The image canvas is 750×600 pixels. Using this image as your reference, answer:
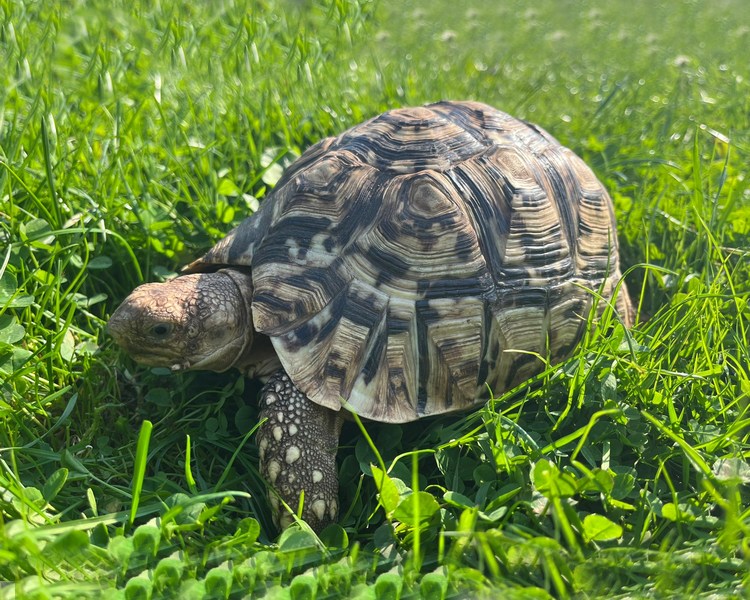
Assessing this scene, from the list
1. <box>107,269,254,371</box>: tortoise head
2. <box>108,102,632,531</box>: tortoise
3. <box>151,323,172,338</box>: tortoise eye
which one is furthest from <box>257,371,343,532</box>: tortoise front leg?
<box>151,323,172,338</box>: tortoise eye

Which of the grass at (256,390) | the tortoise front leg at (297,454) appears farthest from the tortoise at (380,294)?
the grass at (256,390)

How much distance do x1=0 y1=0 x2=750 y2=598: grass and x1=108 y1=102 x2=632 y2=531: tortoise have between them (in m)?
0.15

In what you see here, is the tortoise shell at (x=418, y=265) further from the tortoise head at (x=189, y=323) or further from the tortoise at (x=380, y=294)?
the tortoise head at (x=189, y=323)

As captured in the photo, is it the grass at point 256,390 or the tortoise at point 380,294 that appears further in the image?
the tortoise at point 380,294

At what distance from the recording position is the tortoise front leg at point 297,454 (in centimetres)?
211

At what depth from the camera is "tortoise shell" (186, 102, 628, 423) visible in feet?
7.45

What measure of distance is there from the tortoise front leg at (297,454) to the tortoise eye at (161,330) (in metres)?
0.38

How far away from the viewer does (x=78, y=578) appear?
5.36 feet

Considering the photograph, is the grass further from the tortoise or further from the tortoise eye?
the tortoise eye

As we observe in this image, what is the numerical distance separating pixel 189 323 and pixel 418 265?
0.81 m

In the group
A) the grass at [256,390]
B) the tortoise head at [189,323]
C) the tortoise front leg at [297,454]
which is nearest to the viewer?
the grass at [256,390]

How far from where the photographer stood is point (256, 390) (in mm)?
2580

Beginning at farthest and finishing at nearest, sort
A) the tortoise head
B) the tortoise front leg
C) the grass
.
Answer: the tortoise head
the tortoise front leg
the grass

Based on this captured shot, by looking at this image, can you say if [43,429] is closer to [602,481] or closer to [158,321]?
[158,321]
